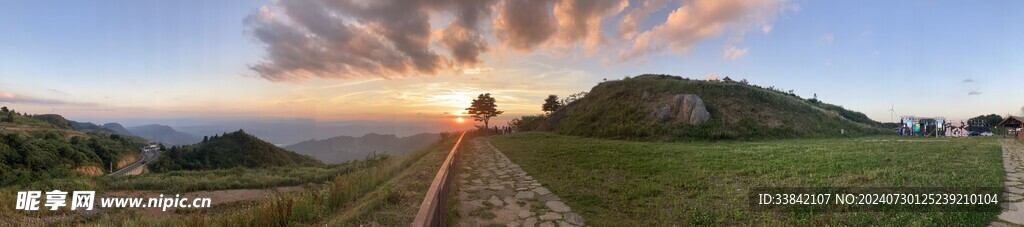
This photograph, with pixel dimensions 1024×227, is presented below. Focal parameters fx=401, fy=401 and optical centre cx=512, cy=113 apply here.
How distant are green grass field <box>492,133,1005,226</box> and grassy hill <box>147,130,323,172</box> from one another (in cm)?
5009

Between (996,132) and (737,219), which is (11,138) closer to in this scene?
(737,219)

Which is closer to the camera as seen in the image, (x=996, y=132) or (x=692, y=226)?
(x=692, y=226)

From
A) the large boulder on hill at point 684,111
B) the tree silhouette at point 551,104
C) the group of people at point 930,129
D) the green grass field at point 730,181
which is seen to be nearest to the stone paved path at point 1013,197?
the green grass field at point 730,181

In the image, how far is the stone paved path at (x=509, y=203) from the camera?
536 centimetres

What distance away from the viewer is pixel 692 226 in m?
4.91

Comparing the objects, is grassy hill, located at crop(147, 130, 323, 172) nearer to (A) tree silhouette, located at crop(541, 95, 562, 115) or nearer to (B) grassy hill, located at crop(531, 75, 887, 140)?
(A) tree silhouette, located at crop(541, 95, 562, 115)

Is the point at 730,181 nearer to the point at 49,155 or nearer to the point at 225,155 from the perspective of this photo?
the point at 225,155

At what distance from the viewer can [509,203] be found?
6.46 metres

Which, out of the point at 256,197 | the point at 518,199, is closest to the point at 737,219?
the point at 518,199

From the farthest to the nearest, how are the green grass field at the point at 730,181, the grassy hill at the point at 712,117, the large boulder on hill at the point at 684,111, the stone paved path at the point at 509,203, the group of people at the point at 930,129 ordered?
1. the group of people at the point at 930,129
2. the large boulder on hill at the point at 684,111
3. the grassy hill at the point at 712,117
4. the stone paved path at the point at 509,203
5. the green grass field at the point at 730,181

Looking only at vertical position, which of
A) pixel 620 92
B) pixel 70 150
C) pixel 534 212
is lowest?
pixel 70 150

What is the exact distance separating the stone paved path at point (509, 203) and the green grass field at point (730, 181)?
11.9 inches

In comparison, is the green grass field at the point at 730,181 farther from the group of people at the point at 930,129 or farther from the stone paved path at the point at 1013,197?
the group of people at the point at 930,129

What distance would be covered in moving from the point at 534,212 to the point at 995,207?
20.2 ft
